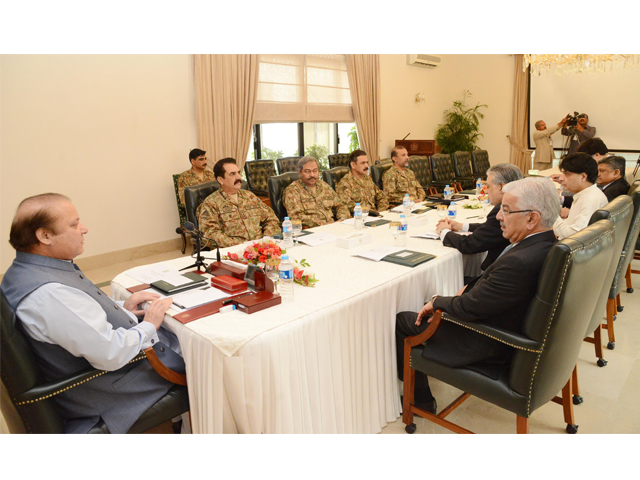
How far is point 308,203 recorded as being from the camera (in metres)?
4.23

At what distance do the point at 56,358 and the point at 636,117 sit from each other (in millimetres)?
10168

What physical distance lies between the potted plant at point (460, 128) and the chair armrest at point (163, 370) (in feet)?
29.8

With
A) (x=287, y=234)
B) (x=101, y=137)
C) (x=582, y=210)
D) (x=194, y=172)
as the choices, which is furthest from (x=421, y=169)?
(x=101, y=137)

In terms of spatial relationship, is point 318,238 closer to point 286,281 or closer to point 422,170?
point 286,281

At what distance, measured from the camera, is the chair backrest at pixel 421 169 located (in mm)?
6461

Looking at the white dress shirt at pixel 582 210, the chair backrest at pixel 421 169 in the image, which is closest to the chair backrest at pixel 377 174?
the chair backrest at pixel 421 169

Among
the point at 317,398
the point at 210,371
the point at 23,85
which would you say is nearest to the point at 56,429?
the point at 210,371

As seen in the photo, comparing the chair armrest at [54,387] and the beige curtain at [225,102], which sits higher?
the beige curtain at [225,102]

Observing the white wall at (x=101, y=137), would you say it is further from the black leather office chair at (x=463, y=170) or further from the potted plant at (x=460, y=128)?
the potted plant at (x=460, y=128)

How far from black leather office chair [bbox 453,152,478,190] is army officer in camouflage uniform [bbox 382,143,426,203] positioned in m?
2.26

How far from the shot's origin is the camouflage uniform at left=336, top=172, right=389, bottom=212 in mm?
4957

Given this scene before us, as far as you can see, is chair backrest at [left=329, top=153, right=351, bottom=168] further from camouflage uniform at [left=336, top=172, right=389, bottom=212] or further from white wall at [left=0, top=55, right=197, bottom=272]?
white wall at [left=0, top=55, right=197, bottom=272]

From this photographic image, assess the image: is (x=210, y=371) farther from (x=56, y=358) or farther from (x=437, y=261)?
(x=437, y=261)

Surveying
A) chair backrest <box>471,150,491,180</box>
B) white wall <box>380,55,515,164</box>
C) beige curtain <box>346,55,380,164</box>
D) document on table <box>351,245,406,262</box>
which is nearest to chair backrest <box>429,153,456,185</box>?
chair backrest <box>471,150,491,180</box>
